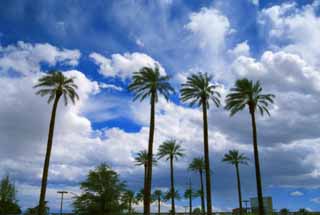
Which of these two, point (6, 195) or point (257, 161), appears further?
point (6, 195)

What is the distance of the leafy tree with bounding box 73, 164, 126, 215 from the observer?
46.5m

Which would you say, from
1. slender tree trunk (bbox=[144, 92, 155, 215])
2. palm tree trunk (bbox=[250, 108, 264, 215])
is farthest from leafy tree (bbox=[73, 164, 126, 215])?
palm tree trunk (bbox=[250, 108, 264, 215])

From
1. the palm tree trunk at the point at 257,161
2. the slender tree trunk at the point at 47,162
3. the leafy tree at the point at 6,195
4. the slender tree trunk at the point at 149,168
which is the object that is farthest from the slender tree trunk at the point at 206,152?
the leafy tree at the point at 6,195

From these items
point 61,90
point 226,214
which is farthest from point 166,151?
point 61,90

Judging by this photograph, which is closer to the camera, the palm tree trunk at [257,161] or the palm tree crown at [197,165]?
the palm tree trunk at [257,161]

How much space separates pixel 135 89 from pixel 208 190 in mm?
15632

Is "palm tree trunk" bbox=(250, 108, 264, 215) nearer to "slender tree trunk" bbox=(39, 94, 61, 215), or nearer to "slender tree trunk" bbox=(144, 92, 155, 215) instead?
"slender tree trunk" bbox=(144, 92, 155, 215)

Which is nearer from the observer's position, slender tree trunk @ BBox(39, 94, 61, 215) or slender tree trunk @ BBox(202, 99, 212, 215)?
slender tree trunk @ BBox(39, 94, 61, 215)

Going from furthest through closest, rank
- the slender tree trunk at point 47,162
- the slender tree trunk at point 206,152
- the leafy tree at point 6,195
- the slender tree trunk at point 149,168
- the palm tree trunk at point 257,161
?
1. the leafy tree at point 6,195
2. the slender tree trunk at point 206,152
3. the palm tree trunk at point 257,161
4. the slender tree trunk at point 149,168
5. the slender tree trunk at point 47,162

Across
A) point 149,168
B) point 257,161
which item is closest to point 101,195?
point 149,168

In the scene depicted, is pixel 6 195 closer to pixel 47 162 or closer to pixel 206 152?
pixel 47 162

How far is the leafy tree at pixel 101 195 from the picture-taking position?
46469mm

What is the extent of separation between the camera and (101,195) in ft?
155

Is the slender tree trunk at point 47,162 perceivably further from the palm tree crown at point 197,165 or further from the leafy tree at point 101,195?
the palm tree crown at point 197,165
